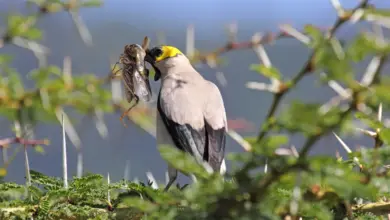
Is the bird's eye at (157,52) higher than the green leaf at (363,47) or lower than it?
lower

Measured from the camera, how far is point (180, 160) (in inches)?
35.7

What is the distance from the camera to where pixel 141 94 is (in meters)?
2.35

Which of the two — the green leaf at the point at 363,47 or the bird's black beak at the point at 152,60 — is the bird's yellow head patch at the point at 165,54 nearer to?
the bird's black beak at the point at 152,60

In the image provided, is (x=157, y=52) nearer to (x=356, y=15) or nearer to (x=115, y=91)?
(x=115, y=91)

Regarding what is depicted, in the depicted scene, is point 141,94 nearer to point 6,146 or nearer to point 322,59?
point 6,146

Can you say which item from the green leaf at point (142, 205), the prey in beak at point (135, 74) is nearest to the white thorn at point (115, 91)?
the prey in beak at point (135, 74)

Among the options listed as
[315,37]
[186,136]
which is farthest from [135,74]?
[315,37]

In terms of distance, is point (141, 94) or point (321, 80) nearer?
point (321, 80)

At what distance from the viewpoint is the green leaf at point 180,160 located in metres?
0.90

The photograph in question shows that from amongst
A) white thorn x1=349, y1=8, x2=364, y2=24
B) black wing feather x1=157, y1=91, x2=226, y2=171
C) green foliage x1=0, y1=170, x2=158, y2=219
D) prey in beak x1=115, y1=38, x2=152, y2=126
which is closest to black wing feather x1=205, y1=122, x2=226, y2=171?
black wing feather x1=157, y1=91, x2=226, y2=171

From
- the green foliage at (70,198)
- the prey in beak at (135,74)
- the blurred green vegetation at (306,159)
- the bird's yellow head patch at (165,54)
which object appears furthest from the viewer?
the bird's yellow head patch at (165,54)

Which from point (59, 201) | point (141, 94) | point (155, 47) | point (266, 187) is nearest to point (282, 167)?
point (266, 187)

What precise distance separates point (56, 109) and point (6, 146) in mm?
226

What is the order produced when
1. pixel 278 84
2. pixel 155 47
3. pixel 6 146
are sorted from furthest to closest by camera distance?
pixel 155 47 → pixel 6 146 → pixel 278 84
